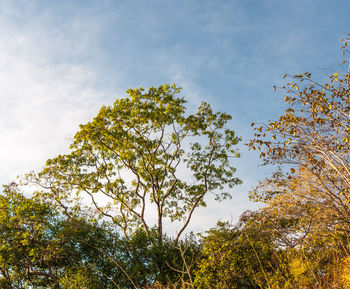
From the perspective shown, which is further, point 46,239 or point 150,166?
point 150,166

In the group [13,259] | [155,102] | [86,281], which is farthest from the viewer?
[155,102]

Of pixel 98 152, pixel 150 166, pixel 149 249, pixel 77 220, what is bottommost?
pixel 149 249

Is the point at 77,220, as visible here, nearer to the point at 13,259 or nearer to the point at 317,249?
the point at 13,259

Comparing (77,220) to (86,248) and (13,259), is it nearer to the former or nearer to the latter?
(86,248)

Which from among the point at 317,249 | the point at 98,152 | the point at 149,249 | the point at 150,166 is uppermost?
the point at 98,152

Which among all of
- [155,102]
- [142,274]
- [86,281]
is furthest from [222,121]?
[86,281]

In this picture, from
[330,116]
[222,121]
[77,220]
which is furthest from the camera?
[222,121]

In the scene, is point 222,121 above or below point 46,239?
above

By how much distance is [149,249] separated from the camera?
1446 centimetres

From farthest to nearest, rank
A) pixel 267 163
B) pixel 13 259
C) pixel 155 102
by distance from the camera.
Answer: pixel 155 102, pixel 13 259, pixel 267 163

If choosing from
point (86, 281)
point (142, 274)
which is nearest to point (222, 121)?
point (142, 274)

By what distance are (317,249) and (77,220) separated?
11.5m

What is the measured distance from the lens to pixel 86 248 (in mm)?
14430

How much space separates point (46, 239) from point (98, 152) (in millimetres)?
5740
